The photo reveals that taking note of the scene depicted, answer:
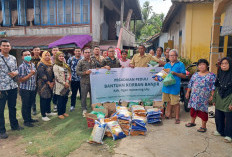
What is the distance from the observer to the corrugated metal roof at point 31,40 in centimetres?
1055

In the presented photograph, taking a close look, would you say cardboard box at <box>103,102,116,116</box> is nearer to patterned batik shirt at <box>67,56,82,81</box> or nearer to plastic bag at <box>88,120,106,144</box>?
plastic bag at <box>88,120,106,144</box>

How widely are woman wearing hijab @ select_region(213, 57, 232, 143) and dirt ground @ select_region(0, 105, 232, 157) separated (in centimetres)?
24

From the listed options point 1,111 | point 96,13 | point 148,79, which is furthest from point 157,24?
point 1,111

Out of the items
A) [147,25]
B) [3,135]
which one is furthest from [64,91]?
[147,25]

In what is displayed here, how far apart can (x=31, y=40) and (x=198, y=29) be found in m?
9.27

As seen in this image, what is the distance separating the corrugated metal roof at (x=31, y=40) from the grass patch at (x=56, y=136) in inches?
260

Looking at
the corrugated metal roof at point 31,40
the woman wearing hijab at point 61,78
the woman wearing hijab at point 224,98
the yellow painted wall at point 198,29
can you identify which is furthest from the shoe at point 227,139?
the corrugated metal roof at point 31,40

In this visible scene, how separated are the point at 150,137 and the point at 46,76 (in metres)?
2.83

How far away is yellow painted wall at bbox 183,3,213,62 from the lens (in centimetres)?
791

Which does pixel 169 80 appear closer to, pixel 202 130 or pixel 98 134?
pixel 202 130

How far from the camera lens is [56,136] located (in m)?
3.92

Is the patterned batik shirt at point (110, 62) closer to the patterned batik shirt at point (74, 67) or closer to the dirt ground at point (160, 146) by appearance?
the patterned batik shirt at point (74, 67)

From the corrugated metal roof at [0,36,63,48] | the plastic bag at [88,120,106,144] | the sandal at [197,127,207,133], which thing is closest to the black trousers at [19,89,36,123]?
the plastic bag at [88,120,106,144]

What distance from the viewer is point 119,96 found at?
4992mm
